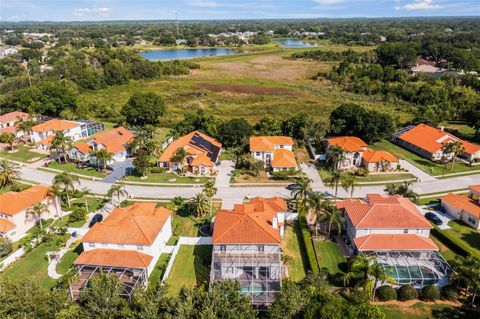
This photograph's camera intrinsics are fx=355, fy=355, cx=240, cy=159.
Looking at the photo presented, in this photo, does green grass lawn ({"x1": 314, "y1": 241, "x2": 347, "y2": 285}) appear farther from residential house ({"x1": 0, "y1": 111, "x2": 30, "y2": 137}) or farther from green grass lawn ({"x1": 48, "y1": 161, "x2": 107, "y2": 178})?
residential house ({"x1": 0, "y1": 111, "x2": 30, "y2": 137})

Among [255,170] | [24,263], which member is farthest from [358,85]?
[24,263]

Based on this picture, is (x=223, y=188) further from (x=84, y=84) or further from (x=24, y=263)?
(x=84, y=84)

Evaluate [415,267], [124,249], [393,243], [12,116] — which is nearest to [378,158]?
[393,243]

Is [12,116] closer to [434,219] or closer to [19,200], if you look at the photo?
[19,200]

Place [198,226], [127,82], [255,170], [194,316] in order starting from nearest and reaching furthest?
[194,316]
[198,226]
[255,170]
[127,82]

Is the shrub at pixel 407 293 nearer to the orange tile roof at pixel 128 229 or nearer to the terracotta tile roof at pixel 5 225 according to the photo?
the orange tile roof at pixel 128 229
